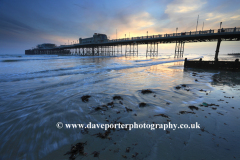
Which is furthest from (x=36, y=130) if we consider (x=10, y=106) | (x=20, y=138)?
(x=10, y=106)

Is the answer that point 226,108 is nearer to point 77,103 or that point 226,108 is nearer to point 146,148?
point 146,148
